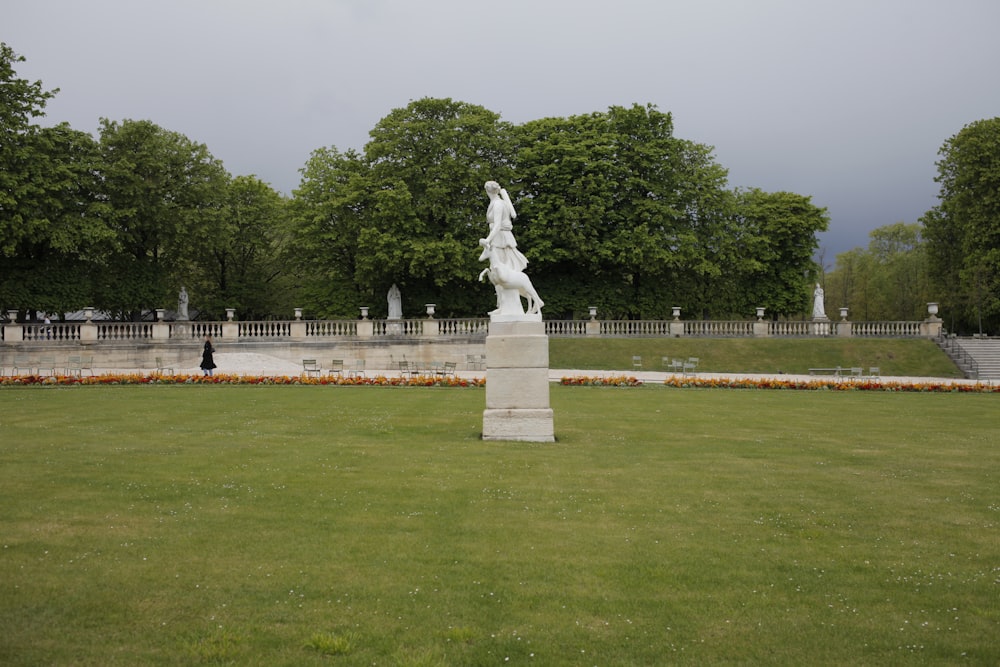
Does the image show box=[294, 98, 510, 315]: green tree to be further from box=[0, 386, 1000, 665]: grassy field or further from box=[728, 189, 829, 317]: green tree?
box=[0, 386, 1000, 665]: grassy field

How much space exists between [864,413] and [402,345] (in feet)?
79.9

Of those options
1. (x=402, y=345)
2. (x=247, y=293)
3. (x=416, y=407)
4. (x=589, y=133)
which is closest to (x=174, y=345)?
(x=402, y=345)

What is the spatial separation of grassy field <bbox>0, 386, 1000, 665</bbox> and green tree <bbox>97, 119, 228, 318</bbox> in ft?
105

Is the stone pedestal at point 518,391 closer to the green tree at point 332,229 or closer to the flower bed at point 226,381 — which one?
the flower bed at point 226,381

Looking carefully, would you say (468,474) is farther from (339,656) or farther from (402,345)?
(402,345)

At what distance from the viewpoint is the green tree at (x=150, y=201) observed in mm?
41281

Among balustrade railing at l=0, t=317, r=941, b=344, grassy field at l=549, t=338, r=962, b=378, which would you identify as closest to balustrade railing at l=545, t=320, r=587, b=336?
balustrade railing at l=0, t=317, r=941, b=344

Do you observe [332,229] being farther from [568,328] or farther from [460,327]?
[568,328]

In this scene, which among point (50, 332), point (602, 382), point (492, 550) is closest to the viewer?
point (492, 550)

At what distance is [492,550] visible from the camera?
21.7ft

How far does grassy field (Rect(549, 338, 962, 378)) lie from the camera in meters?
35.6

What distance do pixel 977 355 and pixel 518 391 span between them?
3323 centimetres

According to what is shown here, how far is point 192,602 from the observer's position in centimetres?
534

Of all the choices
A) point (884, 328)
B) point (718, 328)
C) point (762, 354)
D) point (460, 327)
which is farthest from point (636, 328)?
point (884, 328)
